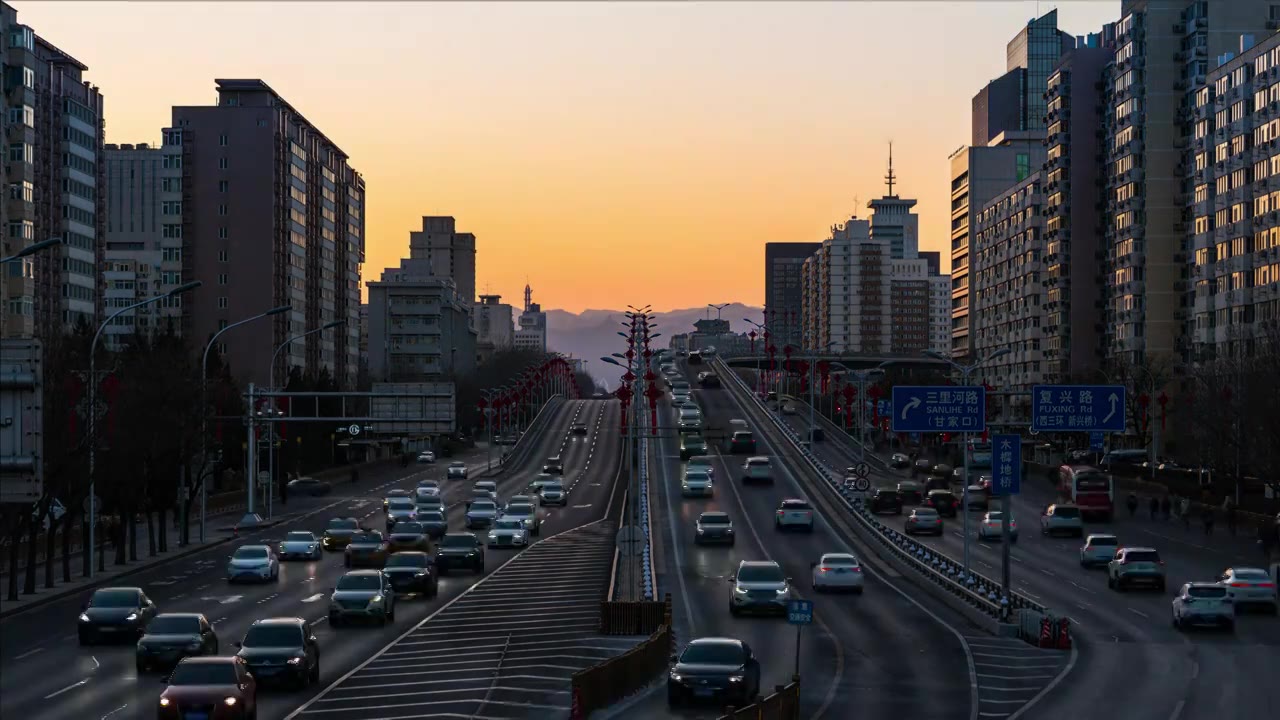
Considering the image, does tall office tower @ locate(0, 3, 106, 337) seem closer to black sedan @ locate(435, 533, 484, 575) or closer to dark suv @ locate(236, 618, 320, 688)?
black sedan @ locate(435, 533, 484, 575)

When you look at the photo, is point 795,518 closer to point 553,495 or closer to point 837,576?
point 837,576

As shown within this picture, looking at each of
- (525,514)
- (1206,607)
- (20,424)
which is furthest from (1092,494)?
(20,424)

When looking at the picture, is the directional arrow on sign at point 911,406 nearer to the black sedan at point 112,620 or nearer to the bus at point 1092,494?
the black sedan at point 112,620

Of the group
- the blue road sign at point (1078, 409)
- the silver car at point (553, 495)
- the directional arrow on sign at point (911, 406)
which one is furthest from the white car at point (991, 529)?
the silver car at point (553, 495)

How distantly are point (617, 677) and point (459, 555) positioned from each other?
30960 mm

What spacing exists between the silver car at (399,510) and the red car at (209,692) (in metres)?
57.1

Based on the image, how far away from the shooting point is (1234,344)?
11369cm

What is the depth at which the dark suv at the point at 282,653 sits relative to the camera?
33719 mm

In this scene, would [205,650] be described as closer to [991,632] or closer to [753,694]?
[753,694]

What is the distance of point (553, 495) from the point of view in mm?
102812

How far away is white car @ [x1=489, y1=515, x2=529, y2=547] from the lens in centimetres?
7669

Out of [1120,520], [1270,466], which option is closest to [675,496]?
[1120,520]

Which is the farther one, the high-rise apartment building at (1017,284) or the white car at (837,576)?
the high-rise apartment building at (1017,284)

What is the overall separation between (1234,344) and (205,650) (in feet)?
302
